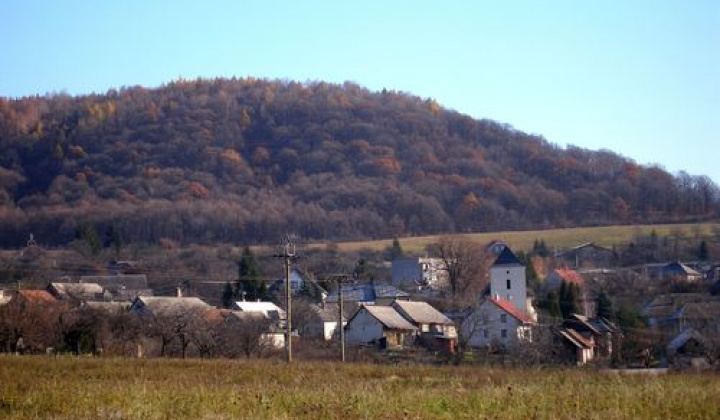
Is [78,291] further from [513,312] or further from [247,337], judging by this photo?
[513,312]

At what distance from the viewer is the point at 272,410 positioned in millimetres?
14031

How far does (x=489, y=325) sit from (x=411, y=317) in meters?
5.08

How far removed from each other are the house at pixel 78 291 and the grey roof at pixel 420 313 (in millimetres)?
18259

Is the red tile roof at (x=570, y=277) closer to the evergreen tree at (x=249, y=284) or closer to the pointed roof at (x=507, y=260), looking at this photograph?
the pointed roof at (x=507, y=260)

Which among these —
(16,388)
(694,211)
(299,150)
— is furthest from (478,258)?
(299,150)

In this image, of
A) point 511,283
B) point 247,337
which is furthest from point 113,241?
point 247,337

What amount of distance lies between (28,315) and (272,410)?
28.4 meters

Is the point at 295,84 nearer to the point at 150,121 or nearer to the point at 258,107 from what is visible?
the point at 258,107

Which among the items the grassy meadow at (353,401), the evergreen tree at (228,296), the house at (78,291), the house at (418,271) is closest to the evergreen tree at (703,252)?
the house at (418,271)

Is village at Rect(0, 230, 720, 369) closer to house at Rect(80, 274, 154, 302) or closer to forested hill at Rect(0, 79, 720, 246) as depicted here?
house at Rect(80, 274, 154, 302)

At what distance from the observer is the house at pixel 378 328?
181 ft

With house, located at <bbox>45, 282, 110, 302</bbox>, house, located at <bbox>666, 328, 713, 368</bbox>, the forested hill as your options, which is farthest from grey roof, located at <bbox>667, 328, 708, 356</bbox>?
the forested hill

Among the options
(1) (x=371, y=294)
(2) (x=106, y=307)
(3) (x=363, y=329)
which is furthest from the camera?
(1) (x=371, y=294)

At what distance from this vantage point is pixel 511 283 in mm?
66000
